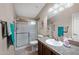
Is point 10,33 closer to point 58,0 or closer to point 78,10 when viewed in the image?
point 58,0

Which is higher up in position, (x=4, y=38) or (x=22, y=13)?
(x=22, y=13)

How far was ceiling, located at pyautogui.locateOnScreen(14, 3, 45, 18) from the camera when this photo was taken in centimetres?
131

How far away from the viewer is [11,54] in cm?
132

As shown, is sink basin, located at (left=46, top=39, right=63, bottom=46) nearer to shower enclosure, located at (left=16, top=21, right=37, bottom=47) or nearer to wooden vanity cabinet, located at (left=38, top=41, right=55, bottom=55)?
wooden vanity cabinet, located at (left=38, top=41, right=55, bottom=55)

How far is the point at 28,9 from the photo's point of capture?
1.35 metres

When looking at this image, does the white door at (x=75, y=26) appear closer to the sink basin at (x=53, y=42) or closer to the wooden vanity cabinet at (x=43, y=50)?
the sink basin at (x=53, y=42)

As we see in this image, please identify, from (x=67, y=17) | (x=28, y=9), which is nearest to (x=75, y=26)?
(x=67, y=17)

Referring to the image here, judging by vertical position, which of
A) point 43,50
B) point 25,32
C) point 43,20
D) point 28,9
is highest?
point 28,9

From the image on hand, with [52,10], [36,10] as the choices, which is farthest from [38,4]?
[52,10]

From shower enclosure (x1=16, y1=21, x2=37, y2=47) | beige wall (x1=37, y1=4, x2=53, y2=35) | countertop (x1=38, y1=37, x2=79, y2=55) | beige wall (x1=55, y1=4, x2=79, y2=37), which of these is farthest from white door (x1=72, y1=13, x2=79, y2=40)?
shower enclosure (x1=16, y1=21, x2=37, y2=47)

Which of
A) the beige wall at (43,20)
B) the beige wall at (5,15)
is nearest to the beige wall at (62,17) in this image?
the beige wall at (43,20)

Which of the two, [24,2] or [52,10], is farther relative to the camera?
[52,10]

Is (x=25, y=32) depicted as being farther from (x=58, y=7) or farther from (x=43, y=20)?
(x=58, y=7)

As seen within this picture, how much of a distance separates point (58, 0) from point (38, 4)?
0.85 feet
